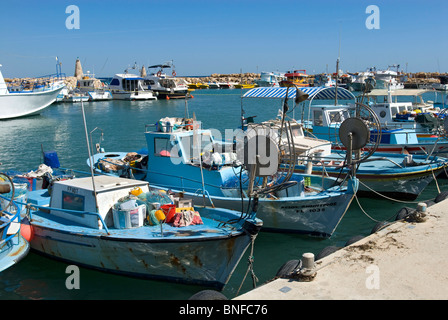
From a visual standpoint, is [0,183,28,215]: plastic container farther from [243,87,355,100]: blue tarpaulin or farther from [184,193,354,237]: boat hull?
[243,87,355,100]: blue tarpaulin

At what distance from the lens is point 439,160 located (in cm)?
1672

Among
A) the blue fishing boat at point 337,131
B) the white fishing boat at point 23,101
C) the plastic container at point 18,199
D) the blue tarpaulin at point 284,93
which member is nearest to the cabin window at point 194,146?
the plastic container at point 18,199

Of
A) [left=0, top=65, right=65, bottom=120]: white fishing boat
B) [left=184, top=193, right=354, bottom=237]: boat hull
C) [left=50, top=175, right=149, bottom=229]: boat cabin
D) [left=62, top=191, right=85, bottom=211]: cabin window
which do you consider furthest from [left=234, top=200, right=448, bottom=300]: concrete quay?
[left=0, top=65, right=65, bottom=120]: white fishing boat

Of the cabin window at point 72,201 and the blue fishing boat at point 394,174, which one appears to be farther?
the blue fishing boat at point 394,174

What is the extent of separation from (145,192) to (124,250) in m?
1.65

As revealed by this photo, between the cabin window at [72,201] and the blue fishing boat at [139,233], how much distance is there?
0.02 m

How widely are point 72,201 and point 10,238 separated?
162 cm

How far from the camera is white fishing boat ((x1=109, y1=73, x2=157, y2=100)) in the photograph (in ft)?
238

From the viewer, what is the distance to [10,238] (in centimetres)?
1027

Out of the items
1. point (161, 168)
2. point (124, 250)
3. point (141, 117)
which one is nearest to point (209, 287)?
point (124, 250)

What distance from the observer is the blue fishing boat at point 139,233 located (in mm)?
9281

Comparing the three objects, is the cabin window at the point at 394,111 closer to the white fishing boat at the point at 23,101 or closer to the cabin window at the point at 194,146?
the cabin window at the point at 194,146

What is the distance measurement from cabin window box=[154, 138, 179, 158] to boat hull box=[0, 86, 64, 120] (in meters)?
37.8
